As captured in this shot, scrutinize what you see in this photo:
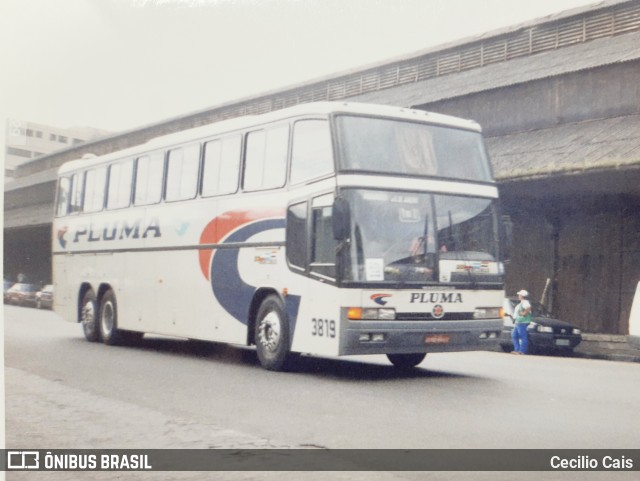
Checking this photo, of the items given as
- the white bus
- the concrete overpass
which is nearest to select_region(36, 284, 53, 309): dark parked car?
the white bus

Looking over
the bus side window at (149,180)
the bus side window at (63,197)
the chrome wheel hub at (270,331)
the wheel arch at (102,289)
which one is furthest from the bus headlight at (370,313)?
the wheel arch at (102,289)

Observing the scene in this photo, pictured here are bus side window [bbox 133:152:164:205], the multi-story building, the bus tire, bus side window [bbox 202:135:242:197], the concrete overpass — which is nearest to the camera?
the multi-story building

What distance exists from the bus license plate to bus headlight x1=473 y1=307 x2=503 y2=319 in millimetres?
452

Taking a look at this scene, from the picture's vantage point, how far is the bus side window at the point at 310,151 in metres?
9.62

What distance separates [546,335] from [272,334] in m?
9.00

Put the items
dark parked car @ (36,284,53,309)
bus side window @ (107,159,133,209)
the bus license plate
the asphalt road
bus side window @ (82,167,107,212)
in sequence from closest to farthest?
the asphalt road, dark parked car @ (36,284,53,309), the bus license plate, bus side window @ (82,167,107,212), bus side window @ (107,159,133,209)

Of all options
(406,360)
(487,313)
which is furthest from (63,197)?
(487,313)

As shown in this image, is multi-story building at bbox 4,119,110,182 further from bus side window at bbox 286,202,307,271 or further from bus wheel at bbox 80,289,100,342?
bus wheel at bbox 80,289,100,342

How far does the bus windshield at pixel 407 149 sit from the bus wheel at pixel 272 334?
6.35ft

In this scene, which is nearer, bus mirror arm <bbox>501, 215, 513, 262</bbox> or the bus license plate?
the bus license plate

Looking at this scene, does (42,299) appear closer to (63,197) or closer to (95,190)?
(63,197)

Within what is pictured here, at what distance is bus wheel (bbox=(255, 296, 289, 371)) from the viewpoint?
33.6ft

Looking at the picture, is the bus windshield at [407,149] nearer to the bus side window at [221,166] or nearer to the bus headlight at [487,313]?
the bus headlight at [487,313]

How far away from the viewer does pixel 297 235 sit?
10.0 m
